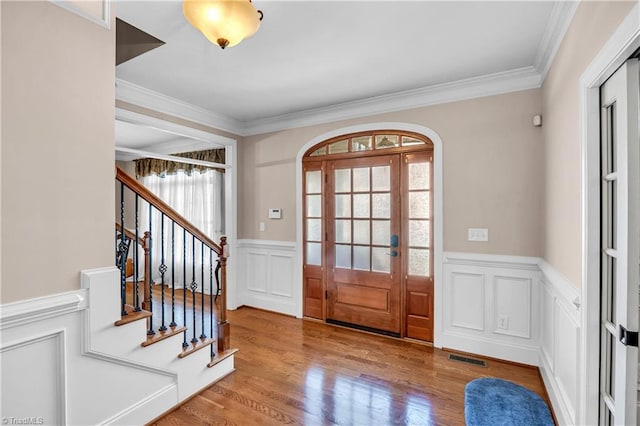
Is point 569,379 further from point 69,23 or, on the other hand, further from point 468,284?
point 69,23

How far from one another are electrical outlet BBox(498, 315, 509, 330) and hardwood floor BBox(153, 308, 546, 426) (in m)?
0.34

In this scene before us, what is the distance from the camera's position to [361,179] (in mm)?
3592

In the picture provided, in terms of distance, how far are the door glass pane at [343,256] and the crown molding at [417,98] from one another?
1.61 metres

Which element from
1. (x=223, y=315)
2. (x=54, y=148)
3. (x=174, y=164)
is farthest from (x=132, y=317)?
(x=174, y=164)

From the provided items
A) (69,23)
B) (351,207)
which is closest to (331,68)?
(351,207)

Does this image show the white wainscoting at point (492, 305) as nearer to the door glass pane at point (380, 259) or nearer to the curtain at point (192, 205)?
the door glass pane at point (380, 259)

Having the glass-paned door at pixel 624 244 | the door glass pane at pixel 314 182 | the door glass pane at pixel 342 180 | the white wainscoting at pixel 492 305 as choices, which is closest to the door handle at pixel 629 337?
the glass-paned door at pixel 624 244

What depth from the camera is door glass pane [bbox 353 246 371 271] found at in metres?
3.57

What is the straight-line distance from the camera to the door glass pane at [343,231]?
3.68 metres

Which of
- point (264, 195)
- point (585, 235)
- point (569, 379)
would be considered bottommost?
point (569, 379)

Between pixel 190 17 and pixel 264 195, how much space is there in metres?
2.86

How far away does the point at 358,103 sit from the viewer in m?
3.51

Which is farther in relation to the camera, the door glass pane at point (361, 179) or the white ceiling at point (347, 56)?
the door glass pane at point (361, 179)

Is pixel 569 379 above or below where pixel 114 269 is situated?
below
